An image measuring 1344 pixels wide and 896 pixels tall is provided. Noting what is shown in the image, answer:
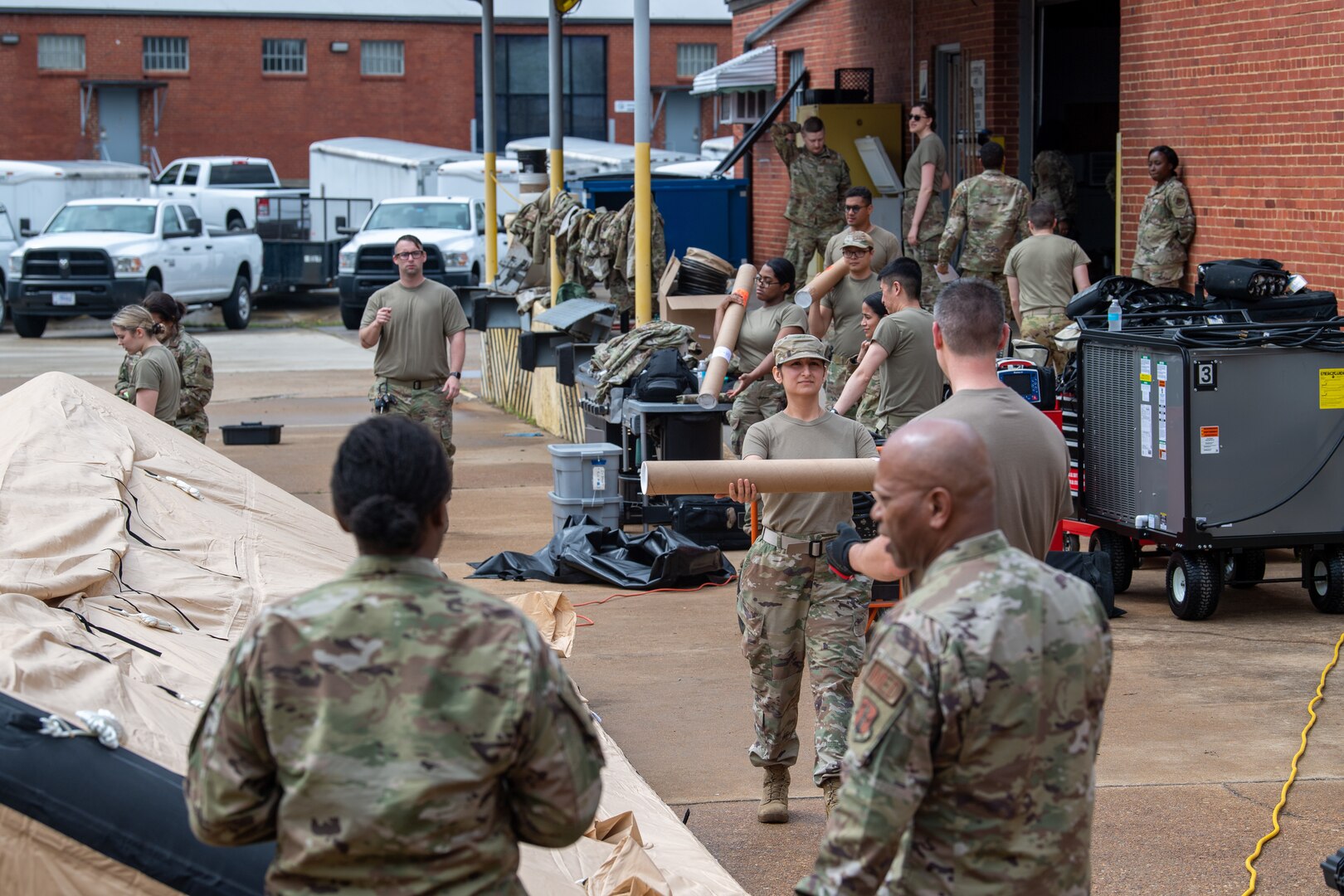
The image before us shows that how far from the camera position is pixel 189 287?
84.7 ft

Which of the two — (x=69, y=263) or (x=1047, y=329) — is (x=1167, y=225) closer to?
(x=1047, y=329)

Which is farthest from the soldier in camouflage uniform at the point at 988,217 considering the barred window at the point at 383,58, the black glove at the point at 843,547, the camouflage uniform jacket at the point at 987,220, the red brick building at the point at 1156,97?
the barred window at the point at 383,58

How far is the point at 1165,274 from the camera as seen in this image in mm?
12461

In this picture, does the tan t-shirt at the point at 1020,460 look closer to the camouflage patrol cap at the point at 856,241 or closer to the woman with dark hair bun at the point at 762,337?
the woman with dark hair bun at the point at 762,337

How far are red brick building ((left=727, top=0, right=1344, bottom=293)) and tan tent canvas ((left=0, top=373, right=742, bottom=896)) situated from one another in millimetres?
7101

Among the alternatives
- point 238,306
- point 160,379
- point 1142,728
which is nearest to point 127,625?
point 160,379

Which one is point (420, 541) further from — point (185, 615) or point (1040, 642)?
point (185, 615)

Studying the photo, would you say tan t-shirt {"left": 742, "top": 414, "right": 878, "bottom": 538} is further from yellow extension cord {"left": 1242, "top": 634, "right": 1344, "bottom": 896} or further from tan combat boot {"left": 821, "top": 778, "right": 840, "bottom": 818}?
yellow extension cord {"left": 1242, "top": 634, "right": 1344, "bottom": 896}

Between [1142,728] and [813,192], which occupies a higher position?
[813,192]

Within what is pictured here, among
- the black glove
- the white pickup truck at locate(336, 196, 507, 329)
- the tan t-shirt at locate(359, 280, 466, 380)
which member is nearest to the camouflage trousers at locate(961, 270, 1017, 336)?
the tan t-shirt at locate(359, 280, 466, 380)

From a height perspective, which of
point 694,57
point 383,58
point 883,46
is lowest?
point 883,46

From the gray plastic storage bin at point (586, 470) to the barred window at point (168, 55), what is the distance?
33.7 m

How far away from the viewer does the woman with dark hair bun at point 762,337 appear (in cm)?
992

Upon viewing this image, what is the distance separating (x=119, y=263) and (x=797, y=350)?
69.1 feet
